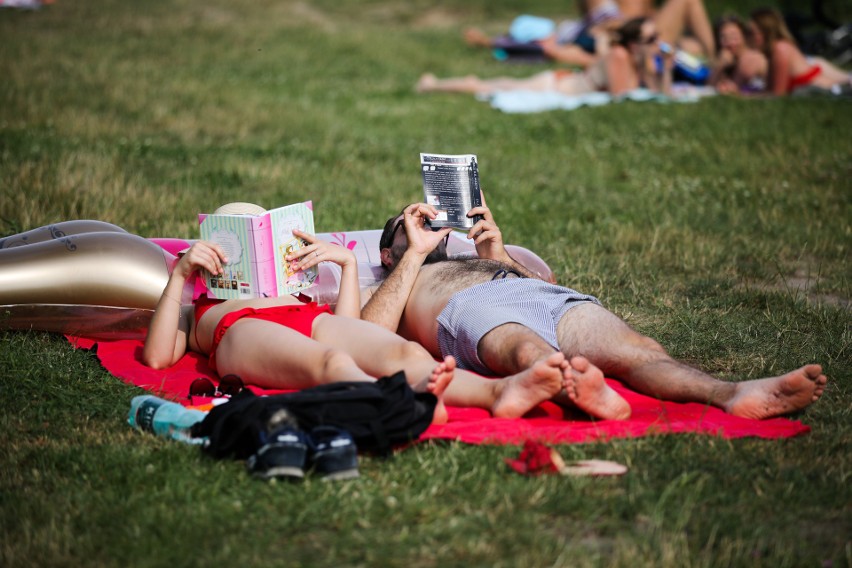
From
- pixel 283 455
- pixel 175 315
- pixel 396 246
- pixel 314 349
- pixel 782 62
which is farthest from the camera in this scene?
pixel 782 62

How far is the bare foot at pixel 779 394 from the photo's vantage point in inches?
143

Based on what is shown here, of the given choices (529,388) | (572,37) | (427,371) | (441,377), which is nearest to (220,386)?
(427,371)

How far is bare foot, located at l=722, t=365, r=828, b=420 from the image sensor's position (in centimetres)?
363

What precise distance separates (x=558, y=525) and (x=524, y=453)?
15.3 inches

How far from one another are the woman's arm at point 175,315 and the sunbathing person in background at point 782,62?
399 inches

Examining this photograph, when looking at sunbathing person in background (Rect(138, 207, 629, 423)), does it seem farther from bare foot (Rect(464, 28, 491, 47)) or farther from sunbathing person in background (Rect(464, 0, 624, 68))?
bare foot (Rect(464, 28, 491, 47))

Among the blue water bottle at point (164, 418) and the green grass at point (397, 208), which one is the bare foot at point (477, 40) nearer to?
the green grass at point (397, 208)

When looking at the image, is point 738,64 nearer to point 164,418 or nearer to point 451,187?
point 451,187

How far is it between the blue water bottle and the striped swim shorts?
1188 mm

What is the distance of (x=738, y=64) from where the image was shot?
42.0 feet

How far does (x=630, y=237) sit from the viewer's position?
6852mm

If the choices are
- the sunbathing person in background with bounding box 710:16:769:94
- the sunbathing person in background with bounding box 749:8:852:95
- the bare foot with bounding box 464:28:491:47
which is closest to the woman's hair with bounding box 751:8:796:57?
the sunbathing person in background with bounding box 749:8:852:95

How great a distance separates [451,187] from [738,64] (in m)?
9.46

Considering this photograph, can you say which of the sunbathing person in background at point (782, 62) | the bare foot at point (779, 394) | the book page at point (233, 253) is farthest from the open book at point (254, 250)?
the sunbathing person in background at point (782, 62)
